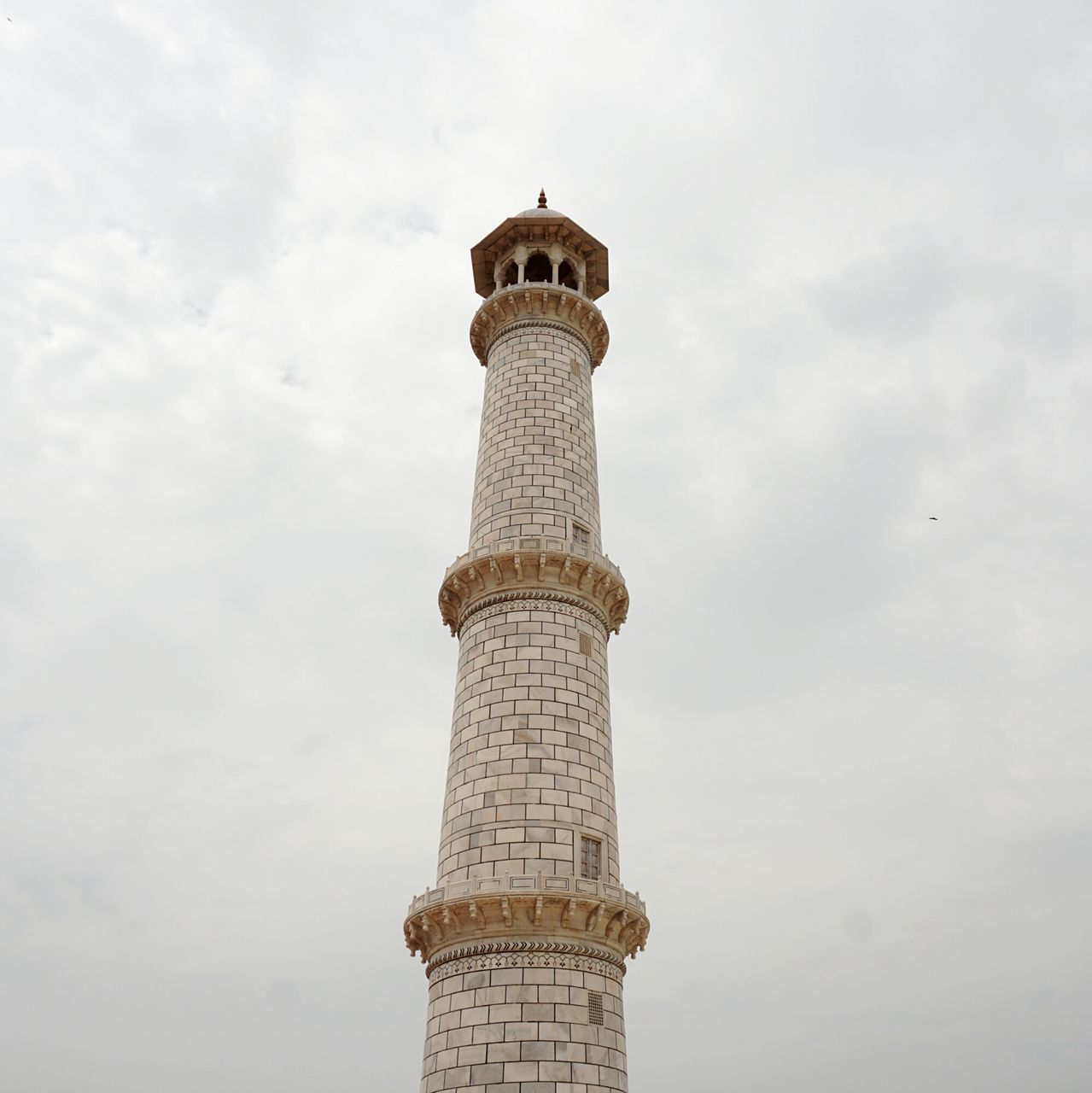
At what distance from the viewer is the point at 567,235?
120ft

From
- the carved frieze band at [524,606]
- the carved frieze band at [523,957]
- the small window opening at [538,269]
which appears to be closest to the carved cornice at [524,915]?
the carved frieze band at [523,957]

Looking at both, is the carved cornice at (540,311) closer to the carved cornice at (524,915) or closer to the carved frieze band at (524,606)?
the carved frieze band at (524,606)

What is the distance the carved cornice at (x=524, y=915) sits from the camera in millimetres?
23250

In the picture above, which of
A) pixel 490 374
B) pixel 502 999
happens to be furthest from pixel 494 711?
pixel 490 374

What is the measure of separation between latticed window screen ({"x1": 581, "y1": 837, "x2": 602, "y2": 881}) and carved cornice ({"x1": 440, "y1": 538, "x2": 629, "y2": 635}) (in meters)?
6.42

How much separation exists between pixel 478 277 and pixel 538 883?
2322 cm

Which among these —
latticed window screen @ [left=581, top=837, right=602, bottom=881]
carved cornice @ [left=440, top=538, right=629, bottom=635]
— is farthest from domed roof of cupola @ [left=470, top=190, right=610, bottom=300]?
latticed window screen @ [left=581, top=837, right=602, bottom=881]

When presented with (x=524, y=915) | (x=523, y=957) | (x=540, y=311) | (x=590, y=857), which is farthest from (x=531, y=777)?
(x=540, y=311)

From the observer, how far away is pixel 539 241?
3653cm

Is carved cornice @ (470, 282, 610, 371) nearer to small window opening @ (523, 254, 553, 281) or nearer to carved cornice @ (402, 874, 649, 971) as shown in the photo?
small window opening @ (523, 254, 553, 281)

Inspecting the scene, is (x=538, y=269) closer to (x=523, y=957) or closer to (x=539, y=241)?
(x=539, y=241)

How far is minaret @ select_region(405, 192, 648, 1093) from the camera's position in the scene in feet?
74.2

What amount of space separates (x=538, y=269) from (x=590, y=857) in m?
21.2

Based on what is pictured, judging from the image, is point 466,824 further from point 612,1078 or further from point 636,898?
point 612,1078
